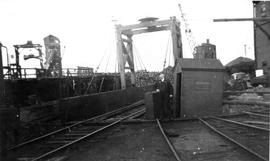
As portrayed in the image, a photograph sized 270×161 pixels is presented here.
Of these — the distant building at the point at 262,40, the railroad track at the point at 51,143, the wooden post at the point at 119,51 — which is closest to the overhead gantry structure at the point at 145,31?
the wooden post at the point at 119,51

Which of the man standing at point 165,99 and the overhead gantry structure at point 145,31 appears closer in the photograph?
the man standing at point 165,99

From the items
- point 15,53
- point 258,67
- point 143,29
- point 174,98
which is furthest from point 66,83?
point 258,67

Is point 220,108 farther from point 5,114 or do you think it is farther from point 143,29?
point 143,29

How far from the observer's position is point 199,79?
1345cm

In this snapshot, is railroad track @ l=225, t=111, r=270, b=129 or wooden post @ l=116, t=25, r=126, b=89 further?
wooden post @ l=116, t=25, r=126, b=89

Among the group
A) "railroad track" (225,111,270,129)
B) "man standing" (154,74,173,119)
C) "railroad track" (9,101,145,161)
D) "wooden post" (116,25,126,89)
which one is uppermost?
"wooden post" (116,25,126,89)

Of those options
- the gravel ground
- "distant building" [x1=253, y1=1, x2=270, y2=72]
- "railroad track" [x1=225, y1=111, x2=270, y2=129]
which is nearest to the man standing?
the gravel ground

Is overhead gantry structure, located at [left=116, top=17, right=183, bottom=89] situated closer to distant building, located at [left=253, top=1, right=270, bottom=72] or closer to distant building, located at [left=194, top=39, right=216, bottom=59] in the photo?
distant building, located at [left=253, top=1, right=270, bottom=72]

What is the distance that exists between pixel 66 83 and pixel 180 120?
46.9ft

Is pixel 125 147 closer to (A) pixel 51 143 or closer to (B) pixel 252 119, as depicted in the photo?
(A) pixel 51 143

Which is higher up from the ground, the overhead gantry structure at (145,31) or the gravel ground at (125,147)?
the overhead gantry structure at (145,31)

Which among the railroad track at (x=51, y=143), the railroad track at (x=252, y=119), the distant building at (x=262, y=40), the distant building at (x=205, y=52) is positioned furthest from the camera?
the distant building at (x=205, y=52)

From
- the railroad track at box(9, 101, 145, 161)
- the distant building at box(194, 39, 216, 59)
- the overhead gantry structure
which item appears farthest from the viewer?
the distant building at box(194, 39, 216, 59)

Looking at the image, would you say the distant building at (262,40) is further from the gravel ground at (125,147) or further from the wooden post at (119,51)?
the gravel ground at (125,147)
